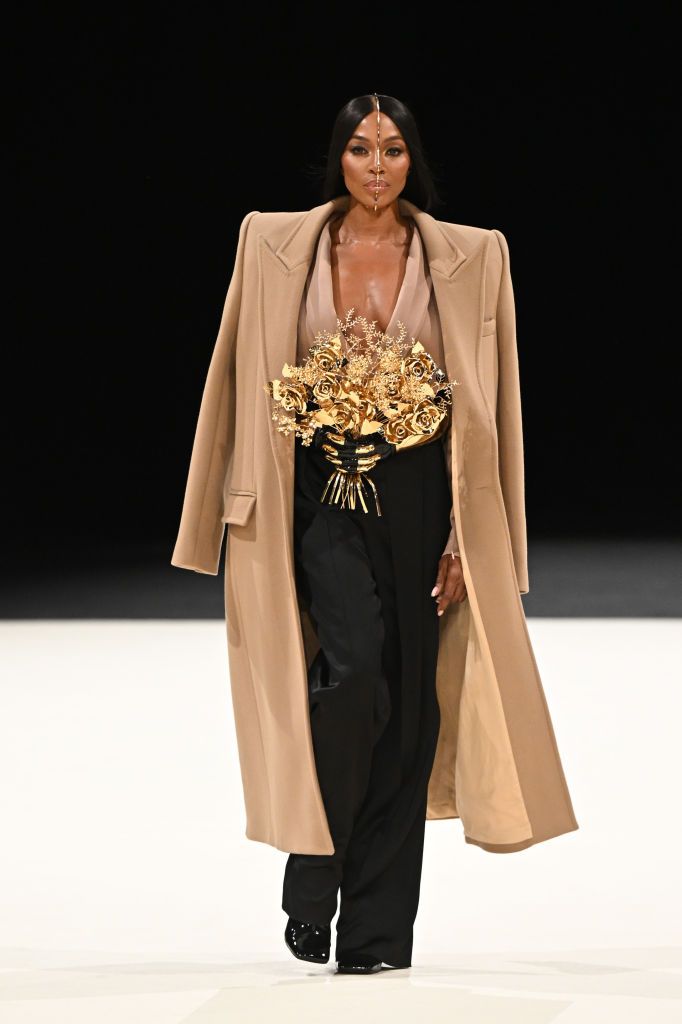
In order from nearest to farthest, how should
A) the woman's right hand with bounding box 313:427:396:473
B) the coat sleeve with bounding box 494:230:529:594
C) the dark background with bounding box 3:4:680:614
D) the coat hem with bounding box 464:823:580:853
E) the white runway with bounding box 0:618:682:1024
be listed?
the white runway with bounding box 0:618:682:1024
the woman's right hand with bounding box 313:427:396:473
the coat hem with bounding box 464:823:580:853
the coat sleeve with bounding box 494:230:529:594
the dark background with bounding box 3:4:680:614

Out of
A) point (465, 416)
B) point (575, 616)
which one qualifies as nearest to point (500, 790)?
point (465, 416)

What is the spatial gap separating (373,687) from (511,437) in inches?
24.7

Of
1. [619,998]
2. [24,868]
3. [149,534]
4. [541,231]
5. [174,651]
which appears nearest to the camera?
[619,998]

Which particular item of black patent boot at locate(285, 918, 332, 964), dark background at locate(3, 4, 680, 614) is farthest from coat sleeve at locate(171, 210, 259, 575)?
dark background at locate(3, 4, 680, 614)

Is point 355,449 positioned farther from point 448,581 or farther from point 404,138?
point 404,138

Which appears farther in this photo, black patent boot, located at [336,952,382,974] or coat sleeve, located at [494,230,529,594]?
coat sleeve, located at [494,230,529,594]

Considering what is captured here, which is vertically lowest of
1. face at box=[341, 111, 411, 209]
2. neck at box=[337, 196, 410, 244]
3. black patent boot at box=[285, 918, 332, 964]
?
black patent boot at box=[285, 918, 332, 964]

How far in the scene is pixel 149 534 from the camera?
8328mm

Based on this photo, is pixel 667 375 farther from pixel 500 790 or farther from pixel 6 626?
pixel 500 790

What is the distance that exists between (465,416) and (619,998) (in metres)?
1.16

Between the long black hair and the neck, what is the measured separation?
0.19ft

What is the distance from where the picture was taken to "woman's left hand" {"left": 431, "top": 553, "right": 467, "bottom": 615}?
322cm

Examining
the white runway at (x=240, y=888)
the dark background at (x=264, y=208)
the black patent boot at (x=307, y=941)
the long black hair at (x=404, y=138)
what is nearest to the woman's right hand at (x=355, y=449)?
the long black hair at (x=404, y=138)

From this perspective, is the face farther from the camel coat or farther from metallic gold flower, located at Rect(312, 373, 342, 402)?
metallic gold flower, located at Rect(312, 373, 342, 402)
